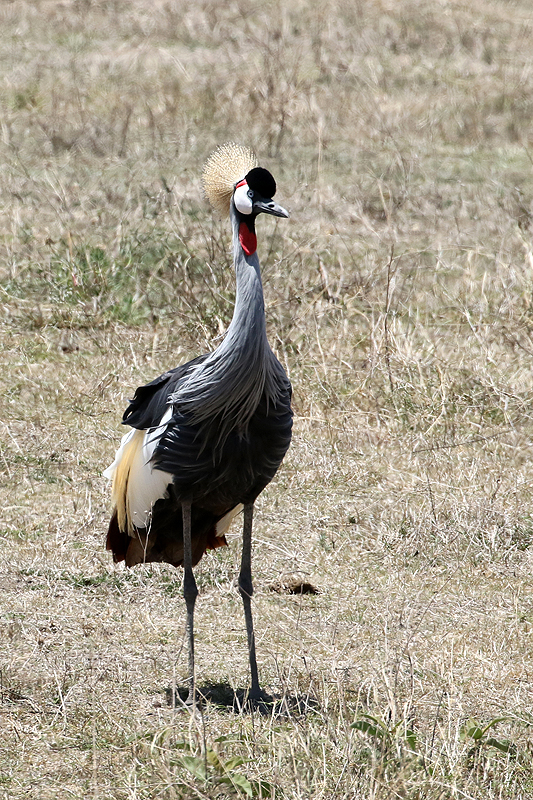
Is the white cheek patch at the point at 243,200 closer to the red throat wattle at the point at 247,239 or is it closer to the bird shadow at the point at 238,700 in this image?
the red throat wattle at the point at 247,239

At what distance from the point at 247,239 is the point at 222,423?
0.64 metres

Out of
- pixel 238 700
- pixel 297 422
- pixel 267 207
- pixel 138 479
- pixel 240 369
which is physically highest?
pixel 267 207

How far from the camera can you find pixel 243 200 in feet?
12.3

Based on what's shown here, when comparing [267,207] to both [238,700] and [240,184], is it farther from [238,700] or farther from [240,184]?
[238,700]

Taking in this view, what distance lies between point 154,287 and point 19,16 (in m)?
8.56

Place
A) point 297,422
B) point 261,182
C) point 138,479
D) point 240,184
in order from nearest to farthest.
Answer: point 261,182 → point 240,184 → point 138,479 → point 297,422

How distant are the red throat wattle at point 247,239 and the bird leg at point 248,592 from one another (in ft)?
3.06

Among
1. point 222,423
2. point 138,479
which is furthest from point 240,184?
point 138,479

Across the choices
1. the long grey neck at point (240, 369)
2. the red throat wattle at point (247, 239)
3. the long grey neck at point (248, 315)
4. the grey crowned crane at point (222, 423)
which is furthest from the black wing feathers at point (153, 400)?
the red throat wattle at point (247, 239)

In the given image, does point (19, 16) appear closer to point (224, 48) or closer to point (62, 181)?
point (224, 48)

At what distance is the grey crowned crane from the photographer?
12.3ft

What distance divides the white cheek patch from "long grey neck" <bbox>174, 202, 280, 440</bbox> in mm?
45

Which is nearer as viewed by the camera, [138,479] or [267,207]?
[267,207]

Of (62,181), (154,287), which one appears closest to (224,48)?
(62,181)
